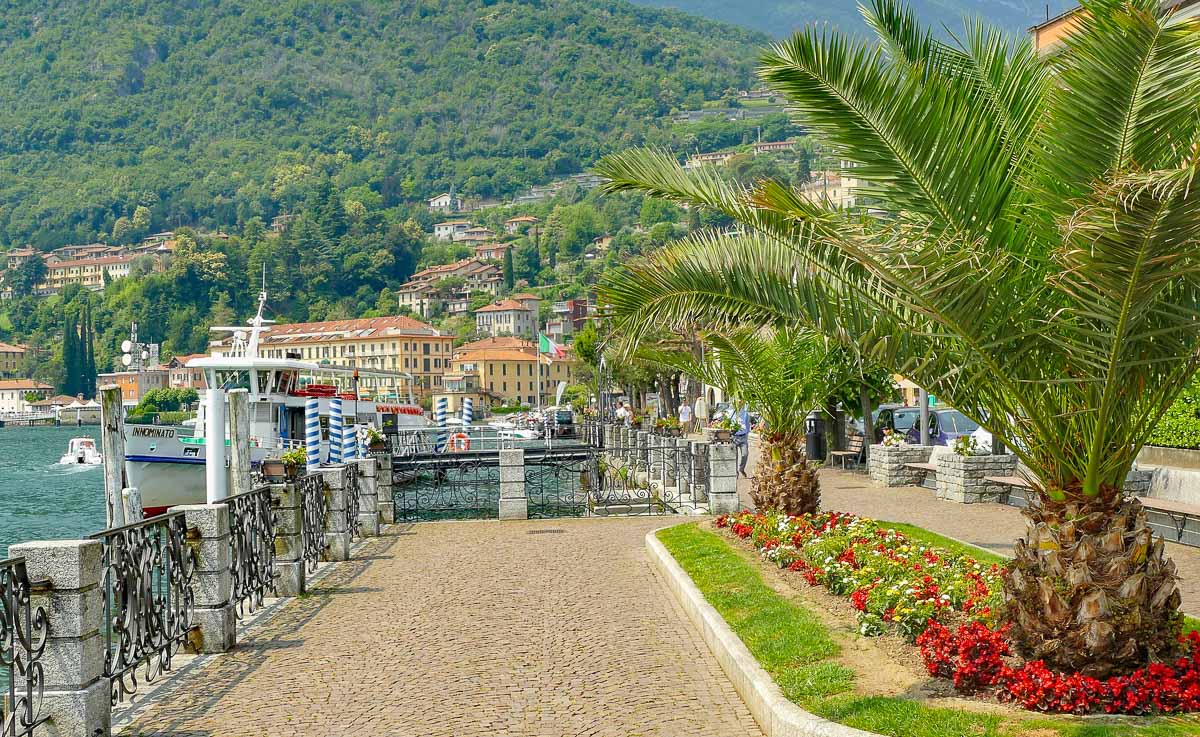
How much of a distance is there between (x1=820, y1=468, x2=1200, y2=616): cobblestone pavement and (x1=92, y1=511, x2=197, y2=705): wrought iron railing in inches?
319

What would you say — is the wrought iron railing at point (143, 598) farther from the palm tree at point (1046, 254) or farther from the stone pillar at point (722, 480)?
the stone pillar at point (722, 480)

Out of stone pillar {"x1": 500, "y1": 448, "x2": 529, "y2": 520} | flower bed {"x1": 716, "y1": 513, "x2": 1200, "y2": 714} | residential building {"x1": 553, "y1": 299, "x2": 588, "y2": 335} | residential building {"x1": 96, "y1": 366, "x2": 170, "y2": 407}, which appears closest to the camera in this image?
flower bed {"x1": 716, "y1": 513, "x2": 1200, "y2": 714}

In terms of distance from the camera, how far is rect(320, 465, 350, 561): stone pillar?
15477 millimetres

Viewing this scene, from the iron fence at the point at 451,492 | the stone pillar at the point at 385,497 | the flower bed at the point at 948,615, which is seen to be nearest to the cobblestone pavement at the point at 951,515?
the flower bed at the point at 948,615

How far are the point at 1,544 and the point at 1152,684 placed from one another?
3253 centimetres

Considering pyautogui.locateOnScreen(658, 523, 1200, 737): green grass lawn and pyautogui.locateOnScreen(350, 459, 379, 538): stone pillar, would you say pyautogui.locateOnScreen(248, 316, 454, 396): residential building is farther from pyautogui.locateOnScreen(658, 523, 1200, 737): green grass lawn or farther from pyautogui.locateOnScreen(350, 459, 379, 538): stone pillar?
pyautogui.locateOnScreen(658, 523, 1200, 737): green grass lawn

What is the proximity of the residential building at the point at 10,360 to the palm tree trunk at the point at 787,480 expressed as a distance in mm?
182055

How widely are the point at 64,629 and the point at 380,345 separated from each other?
473 feet

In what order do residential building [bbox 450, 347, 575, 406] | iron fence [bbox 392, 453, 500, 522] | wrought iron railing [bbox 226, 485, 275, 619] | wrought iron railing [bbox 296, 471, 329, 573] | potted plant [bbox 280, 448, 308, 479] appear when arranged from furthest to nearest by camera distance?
residential building [bbox 450, 347, 575, 406], iron fence [bbox 392, 453, 500, 522], potted plant [bbox 280, 448, 308, 479], wrought iron railing [bbox 296, 471, 329, 573], wrought iron railing [bbox 226, 485, 275, 619]

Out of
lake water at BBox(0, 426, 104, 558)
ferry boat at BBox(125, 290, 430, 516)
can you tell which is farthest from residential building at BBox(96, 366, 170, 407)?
ferry boat at BBox(125, 290, 430, 516)

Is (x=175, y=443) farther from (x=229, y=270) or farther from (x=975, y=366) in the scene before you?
(x=229, y=270)

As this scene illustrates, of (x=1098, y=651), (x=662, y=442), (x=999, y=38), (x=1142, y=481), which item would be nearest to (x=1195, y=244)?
(x=1098, y=651)

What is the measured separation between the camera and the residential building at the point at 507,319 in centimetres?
18212

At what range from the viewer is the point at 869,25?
9.01 metres
